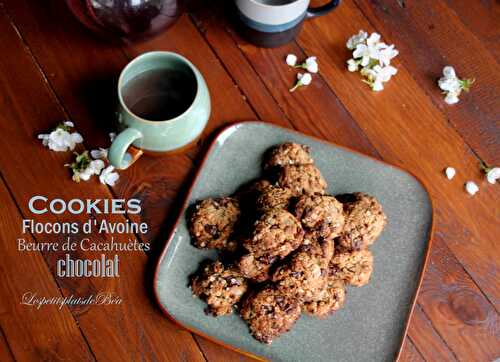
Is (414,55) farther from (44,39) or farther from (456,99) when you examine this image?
(44,39)

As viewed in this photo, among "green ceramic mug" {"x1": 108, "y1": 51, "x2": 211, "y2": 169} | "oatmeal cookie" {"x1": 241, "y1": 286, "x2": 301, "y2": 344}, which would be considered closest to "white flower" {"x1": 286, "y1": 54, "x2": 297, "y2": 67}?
"green ceramic mug" {"x1": 108, "y1": 51, "x2": 211, "y2": 169}

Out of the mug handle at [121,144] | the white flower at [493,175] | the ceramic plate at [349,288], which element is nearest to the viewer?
the mug handle at [121,144]

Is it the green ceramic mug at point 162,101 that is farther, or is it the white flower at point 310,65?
the white flower at point 310,65

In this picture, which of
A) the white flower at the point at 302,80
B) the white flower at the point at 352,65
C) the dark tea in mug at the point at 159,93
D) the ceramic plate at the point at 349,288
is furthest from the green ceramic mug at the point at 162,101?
the white flower at the point at 352,65

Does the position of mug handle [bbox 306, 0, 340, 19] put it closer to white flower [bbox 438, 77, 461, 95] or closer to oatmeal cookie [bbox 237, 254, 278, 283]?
white flower [bbox 438, 77, 461, 95]

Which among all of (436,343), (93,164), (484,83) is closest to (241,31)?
(93,164)

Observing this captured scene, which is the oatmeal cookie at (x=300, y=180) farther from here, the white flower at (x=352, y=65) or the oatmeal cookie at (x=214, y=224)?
the white flower at (x=352, y=65)

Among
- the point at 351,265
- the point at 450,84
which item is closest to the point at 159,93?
the point at 351,265
